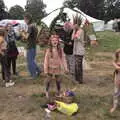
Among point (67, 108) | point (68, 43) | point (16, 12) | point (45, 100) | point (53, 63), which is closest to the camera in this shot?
point (67, 108)

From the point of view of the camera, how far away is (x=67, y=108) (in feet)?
23.6

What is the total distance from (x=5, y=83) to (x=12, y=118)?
282cm

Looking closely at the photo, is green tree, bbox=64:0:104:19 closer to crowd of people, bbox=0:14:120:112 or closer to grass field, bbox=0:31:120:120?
grass field, bbox=0:31:120:120

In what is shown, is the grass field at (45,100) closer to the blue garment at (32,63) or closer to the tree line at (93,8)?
the blue garment at (32,63)

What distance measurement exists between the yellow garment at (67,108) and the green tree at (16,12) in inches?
2448

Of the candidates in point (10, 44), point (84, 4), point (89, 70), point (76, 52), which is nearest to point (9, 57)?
point (10, 44)

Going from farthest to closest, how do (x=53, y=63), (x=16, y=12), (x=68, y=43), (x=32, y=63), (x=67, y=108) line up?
(x=16, y=12) < (x=32, y=63) < (x=68, y=43) < (x=53, y=63) < (x=67, y=108)

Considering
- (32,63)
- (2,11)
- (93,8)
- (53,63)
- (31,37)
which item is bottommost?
(32,63)

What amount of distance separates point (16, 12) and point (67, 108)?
6551 centimetres

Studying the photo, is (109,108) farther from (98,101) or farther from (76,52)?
(76,52)

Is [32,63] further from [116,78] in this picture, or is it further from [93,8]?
[93,8]

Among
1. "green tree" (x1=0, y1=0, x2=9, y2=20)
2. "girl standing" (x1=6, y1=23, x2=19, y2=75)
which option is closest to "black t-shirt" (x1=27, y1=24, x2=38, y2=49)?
"girl standing" (x1=6, y1=23, x2=19, y2=75)

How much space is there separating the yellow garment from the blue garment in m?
3.26

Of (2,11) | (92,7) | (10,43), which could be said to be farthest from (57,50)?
(92,7)
